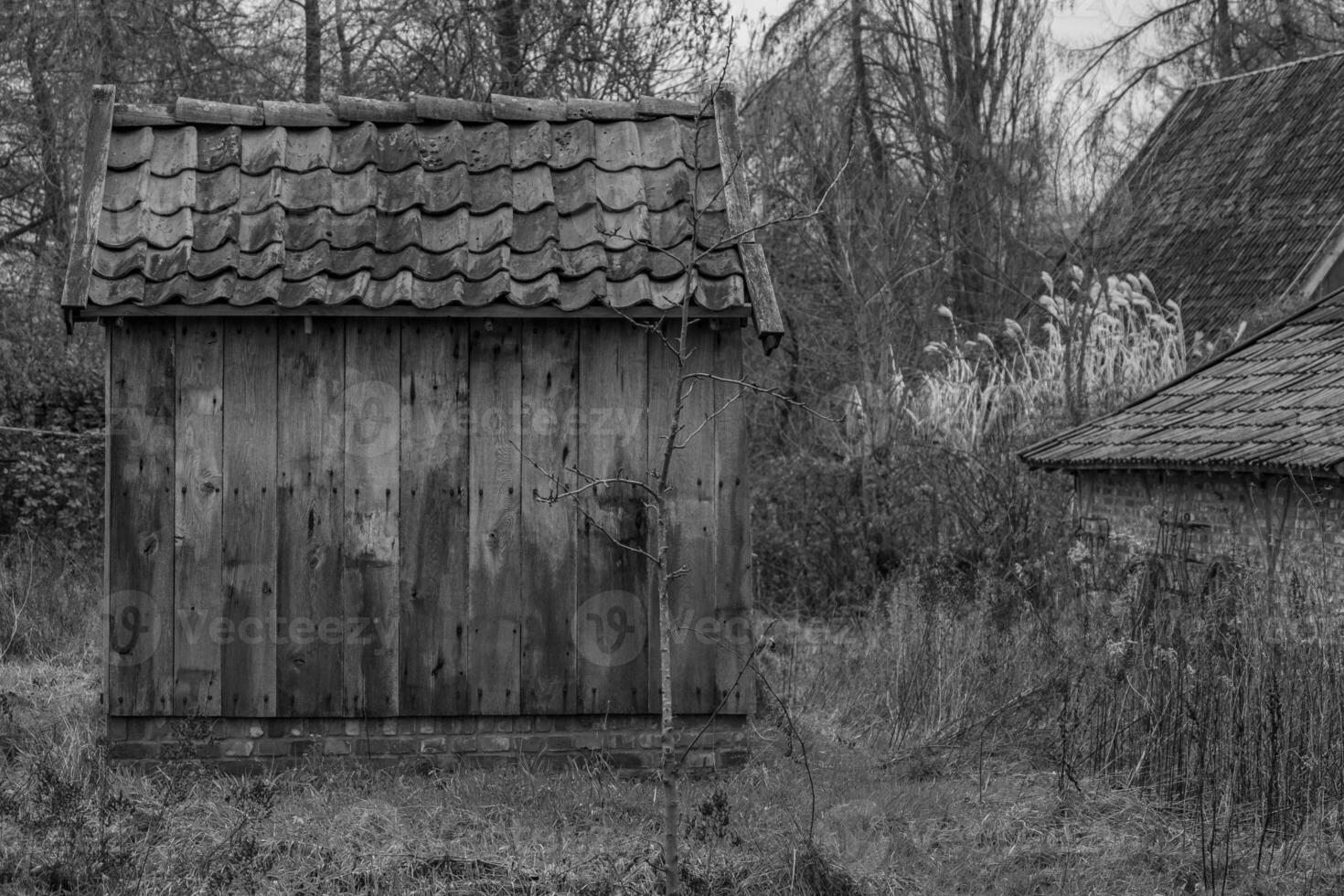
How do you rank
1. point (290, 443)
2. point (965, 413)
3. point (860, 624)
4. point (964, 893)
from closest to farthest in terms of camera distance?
point (964, 893), point (290, 443), point (860, 624), point (965, 413)

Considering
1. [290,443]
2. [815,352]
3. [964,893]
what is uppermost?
[815,352]

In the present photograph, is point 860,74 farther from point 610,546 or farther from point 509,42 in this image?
point 610,546

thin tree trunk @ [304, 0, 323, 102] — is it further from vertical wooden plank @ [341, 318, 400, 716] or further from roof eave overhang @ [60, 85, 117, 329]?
vertical wooden plank @ [341, 318, 400, 716]

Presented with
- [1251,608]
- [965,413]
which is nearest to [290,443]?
[1251,608]

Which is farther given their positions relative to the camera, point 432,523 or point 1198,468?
point 1198,468

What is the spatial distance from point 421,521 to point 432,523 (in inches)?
1.9

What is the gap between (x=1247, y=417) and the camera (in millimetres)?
9750

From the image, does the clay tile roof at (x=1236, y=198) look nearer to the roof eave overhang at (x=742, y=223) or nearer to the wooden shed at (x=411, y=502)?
the roof eave overhang at (x=742, y=223)

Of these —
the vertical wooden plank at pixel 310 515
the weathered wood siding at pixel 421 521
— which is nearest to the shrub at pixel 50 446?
the weathered wood siding at pixel 421 521

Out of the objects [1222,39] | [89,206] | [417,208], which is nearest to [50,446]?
[89,206]

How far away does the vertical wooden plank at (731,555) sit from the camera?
6434 millimetres

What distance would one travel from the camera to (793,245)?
55.2 feet

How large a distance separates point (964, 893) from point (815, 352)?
36.5ft

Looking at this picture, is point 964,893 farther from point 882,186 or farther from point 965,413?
point 882,186
